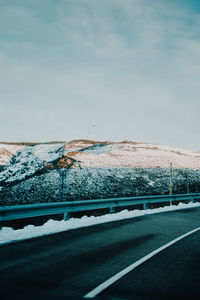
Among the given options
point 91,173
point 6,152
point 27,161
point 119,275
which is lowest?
point 119,275

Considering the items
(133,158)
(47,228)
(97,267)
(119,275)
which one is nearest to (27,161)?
(133,158)

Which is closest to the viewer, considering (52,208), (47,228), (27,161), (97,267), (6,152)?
(97,267)

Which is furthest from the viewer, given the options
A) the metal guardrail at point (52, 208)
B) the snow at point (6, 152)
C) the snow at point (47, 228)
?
the snow at point (6, 152)

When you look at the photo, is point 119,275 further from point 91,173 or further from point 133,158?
point 133,158

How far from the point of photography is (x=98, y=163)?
45062 mm

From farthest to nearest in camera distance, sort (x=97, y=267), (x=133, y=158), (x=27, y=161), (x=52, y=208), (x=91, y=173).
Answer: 1. (x=133, y=158)
2. (x=27, y=161)
3. (x=91, y=173)
4. (x=52, y=208)
5. (x=97, y=267)

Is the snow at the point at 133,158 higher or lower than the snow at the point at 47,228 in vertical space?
higher

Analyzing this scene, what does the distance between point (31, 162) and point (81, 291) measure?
45184mm

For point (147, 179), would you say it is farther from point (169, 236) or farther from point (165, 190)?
point (169, 236)

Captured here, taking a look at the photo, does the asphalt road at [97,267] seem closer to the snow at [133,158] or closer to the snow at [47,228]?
the snow at [47,228]

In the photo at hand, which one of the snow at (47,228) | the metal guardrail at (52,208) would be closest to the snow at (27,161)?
the metal guardrail at (52,208)

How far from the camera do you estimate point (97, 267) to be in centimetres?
538

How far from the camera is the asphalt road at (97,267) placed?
13.5 feet

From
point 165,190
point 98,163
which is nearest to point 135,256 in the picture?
point 165,190
